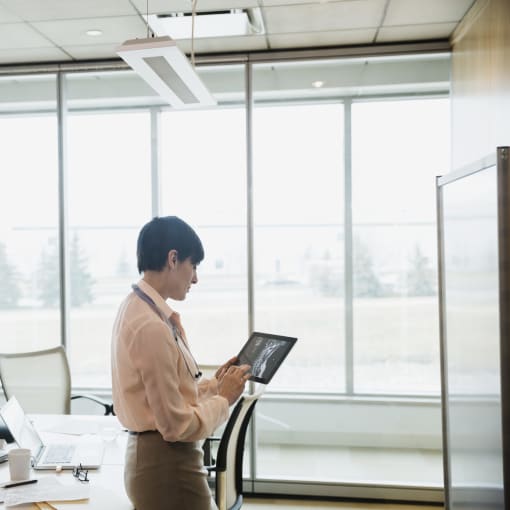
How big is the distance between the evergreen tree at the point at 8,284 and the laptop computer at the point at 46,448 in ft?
6.85

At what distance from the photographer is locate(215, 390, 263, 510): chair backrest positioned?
1955mm

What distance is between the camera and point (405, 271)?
3.52 metres

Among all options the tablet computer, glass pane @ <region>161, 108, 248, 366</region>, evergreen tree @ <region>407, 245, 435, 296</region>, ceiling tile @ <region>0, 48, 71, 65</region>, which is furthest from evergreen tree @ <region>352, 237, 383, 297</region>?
ceiling tile @ <region>0, 48, 71, 65</region>

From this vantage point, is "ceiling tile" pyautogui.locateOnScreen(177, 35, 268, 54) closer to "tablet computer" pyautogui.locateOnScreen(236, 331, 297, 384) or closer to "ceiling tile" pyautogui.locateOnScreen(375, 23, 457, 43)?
"ceiling tile" pyautogui.locateOnScreen(375, 23, 457, 43)

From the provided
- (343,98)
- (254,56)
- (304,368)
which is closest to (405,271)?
(304,368)

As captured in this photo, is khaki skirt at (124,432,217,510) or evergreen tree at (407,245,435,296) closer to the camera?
khaki skirt at (124,432,217,510)

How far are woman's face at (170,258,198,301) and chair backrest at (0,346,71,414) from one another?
6.63 ft

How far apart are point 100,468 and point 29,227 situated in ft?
7.96

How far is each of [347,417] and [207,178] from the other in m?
1.81

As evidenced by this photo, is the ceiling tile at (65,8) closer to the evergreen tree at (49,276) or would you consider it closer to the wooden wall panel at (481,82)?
the evergreen tree at (49,276)

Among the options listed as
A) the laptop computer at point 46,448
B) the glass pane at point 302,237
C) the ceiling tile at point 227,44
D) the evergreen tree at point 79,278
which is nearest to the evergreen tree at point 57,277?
the evergreen tree at point 79,278

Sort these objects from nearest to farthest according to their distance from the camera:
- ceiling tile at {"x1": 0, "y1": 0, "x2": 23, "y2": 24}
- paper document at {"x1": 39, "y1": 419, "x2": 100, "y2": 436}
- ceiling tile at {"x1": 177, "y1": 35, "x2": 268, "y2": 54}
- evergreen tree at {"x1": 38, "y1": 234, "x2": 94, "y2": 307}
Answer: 1. paper document at {"x1": 39, "y1": 419, "x2": 100, "y2": 436}
2. ceiling tile at {"x1": 0, "y1": 0, "x2": 23, "y2": 24}
3. ceiling tile at {"x1": 177, "y1": 35, "x2": 268, "y2": 54}
4. evergreen tree at {"x1": 38, "y1": 234, "x2": 94, "y2": 307}

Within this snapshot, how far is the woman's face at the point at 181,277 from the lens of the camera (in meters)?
1.70

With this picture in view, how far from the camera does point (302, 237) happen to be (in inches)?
142
